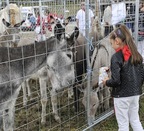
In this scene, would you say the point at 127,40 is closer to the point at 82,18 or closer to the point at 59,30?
the point at 59,30

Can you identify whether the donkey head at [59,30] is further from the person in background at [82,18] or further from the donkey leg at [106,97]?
the donkey leg at [106,97]

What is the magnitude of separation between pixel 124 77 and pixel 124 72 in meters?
0.07

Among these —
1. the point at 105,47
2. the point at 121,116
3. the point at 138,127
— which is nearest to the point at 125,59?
the point at 121,116

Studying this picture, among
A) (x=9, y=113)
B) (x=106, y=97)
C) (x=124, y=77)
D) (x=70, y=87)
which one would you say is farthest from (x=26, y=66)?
(x=106, y=97)

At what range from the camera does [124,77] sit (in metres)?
3.21

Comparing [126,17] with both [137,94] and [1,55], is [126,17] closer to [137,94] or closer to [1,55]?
[137,94]

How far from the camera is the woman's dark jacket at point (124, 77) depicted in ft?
10.3

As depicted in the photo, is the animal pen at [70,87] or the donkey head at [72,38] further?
the donkey head at [72,38]

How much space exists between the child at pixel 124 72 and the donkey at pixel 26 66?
44.0 inches

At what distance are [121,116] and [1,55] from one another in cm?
184

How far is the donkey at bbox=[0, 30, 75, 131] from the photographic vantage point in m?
3.73

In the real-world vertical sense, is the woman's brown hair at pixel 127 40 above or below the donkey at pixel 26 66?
above

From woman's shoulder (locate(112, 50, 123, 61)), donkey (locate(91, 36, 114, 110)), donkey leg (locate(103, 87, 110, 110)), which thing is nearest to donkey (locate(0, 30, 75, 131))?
donkey (locate(91, 36, 114, 110))

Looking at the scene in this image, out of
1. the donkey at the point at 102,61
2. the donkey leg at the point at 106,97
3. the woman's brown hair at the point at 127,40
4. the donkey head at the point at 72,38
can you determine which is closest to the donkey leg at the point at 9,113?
the donkey head at the point at 72,38
